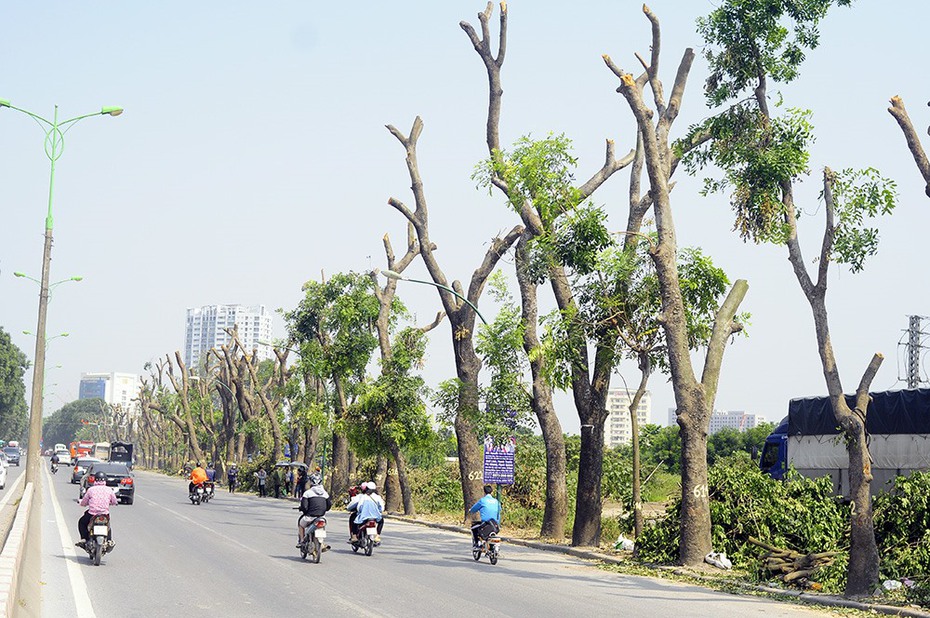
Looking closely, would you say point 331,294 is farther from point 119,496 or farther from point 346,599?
point 346,599

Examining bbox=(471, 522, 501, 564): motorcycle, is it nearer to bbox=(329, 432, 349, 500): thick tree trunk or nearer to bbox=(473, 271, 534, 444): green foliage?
bbox=(473, 271, 534, 444): green foliage

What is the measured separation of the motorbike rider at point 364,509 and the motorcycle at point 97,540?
593cm

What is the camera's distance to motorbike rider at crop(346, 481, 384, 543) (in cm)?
2262

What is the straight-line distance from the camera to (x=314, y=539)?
790 inches

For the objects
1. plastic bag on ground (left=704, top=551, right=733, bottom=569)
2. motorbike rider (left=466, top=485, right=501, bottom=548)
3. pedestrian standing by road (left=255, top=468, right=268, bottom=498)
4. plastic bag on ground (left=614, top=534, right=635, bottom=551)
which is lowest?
pedestrian standing by road (left=255, top=468, right=268, bottom=498)

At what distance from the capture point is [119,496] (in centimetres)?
4122

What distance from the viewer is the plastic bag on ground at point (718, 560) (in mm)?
20188

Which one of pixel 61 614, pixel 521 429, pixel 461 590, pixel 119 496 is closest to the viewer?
pixel 61 614

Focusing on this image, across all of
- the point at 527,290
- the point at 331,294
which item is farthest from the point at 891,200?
the point at 331,294

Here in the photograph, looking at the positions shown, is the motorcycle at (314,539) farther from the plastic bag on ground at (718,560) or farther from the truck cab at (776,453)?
the truck cab at (776,453)

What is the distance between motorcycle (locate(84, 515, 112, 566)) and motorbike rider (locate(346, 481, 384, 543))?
593 cm

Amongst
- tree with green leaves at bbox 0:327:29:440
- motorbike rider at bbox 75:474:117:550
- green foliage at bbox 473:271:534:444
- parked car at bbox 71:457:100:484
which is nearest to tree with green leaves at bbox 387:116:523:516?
green foliage at bbox 473:271:534:444

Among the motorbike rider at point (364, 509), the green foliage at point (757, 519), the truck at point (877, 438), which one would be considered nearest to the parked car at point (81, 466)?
the motorbike rider at point (364, 509)

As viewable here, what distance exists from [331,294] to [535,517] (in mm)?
16381
